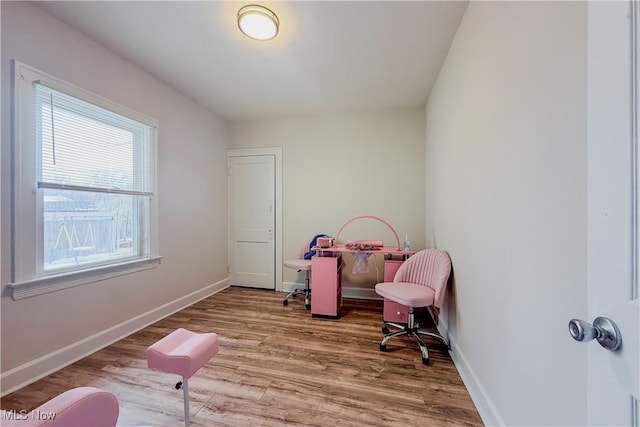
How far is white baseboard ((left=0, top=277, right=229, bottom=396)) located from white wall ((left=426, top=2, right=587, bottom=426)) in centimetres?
298

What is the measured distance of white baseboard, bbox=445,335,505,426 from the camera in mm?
1308

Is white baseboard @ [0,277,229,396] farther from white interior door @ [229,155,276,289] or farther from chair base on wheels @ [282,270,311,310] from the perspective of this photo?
chair base on wheels @ [282,270,311,310]

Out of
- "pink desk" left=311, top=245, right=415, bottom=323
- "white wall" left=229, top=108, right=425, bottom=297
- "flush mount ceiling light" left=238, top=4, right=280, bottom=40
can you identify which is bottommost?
"pink desk" left=311, top=245, right=415, bottom=323

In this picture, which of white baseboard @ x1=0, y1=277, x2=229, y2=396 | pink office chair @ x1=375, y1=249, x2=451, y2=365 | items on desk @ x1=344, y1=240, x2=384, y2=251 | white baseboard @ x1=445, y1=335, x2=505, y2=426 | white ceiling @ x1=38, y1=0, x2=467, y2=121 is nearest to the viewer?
white baseboard @ x1=445, y1=335, x2=505, y2=426

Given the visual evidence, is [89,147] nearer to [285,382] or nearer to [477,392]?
[285,382]

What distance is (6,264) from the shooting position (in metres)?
1.61

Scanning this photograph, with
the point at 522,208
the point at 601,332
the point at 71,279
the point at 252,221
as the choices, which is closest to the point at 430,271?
the point at 522,208

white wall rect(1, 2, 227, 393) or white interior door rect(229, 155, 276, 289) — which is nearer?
white wall rect(1, 2, 227, 393)

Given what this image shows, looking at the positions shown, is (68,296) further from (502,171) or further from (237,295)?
(502,171)

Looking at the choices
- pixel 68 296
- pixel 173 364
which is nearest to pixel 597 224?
pixel 173 364

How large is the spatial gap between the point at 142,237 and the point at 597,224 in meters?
3.31

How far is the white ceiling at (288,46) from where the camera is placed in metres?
1.75

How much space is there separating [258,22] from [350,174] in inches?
86.3

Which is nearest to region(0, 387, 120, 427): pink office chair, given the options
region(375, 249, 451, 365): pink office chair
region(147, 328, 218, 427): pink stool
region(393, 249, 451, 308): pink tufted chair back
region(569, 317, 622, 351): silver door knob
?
region(147, 328, 218, 427): pink stool
